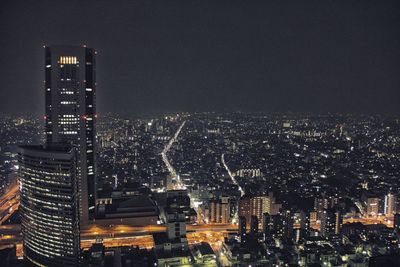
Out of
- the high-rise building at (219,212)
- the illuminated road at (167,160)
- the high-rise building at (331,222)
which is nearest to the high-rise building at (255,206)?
the high-rise building at (219,212)

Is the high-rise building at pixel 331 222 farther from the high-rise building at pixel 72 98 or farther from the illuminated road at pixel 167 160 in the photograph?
the high-rise building at pixel 72 98

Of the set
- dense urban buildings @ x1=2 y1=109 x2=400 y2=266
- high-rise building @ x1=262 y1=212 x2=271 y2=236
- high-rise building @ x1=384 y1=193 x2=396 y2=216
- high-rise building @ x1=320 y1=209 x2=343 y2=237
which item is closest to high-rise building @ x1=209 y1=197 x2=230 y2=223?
dense urban buildings @ x1=2 y1=109 x2=400 y2=266

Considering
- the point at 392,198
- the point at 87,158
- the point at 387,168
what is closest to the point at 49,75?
the point at 87,158

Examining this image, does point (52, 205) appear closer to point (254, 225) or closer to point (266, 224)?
point (254, 225)

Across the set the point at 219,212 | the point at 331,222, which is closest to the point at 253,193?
the point at 219,212

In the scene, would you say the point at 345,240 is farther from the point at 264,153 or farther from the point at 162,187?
the point at 264,153

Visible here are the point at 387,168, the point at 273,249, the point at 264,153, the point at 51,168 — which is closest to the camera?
the point at 51,168
